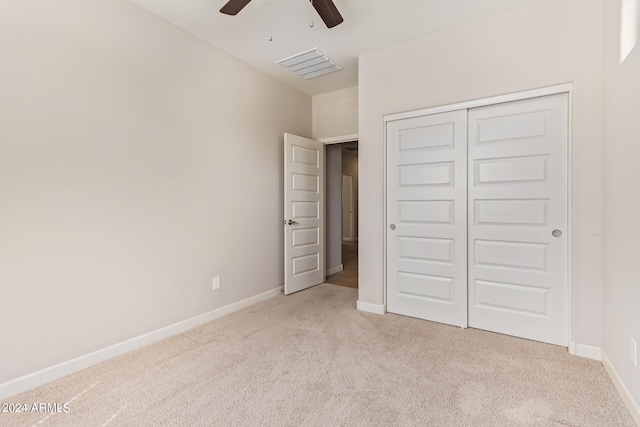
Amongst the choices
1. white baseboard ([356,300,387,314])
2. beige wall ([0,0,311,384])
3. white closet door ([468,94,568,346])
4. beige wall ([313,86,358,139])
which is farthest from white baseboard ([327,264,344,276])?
white closet door ([468,94,568,346])

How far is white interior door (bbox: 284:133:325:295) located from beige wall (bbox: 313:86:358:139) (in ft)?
1.00

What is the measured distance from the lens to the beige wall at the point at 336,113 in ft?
13.8

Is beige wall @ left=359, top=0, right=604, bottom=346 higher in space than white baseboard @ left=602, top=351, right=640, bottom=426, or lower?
higher

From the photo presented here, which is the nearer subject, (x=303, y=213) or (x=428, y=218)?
(x=428, y=218)

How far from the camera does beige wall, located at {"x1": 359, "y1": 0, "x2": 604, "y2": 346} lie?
2260mm

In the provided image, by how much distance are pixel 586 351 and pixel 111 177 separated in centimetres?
383

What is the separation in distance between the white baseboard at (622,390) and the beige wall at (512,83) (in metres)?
0.20

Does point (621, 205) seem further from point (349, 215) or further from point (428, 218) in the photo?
point (349, 215)

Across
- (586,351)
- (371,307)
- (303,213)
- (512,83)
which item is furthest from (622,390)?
(303,213)

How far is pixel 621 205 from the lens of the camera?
6.11ft

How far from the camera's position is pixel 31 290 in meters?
1.96

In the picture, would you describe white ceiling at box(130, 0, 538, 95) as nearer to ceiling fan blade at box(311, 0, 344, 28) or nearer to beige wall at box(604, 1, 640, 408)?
ceiling fan blade at box(311, 0, 344, 28)

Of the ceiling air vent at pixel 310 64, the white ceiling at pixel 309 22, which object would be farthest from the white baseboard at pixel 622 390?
the ceiling air vent at pixel 310 64

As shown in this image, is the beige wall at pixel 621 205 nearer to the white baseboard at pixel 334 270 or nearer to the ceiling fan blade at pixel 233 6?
the ceiling fan blade at pixel 233 6
